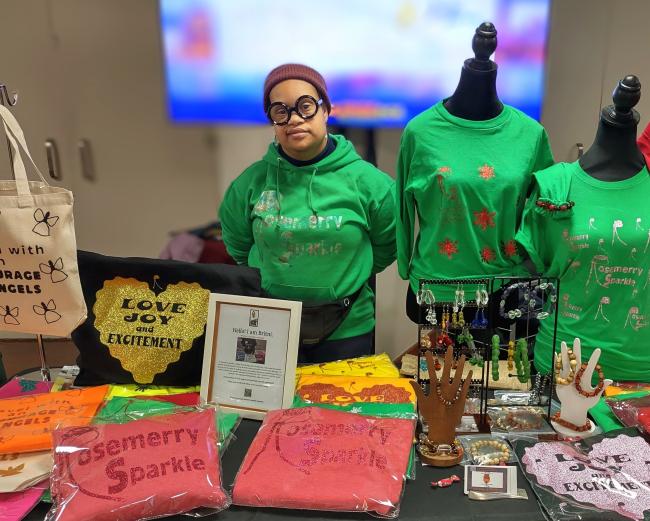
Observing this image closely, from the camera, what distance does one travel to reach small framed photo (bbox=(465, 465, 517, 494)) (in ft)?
3.23

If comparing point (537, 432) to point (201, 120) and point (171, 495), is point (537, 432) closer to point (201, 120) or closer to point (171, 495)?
point (171, 495)

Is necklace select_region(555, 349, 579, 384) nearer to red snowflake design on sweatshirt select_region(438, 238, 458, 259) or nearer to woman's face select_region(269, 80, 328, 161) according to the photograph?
red snowflake design on sweatshirt select_region(438, 238, 458, 259)

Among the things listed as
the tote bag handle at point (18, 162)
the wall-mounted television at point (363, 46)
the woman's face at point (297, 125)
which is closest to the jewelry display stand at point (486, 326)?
the woman's face at point (297, 125)

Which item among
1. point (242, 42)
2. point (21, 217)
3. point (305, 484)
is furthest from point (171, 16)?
point (305, 484)

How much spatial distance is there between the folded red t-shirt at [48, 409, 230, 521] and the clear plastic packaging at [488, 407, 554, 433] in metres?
0.58

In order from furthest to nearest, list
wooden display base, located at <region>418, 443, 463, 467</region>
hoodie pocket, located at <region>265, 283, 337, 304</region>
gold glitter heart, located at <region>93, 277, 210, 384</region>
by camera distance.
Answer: hoodie pocket, located at <region>265, 283, 337, 304</region>
gold glitter heart, located at <region>93, 277, 210, 384</region>
wooden display base, located at <region>418, 443, 463, 467</region>

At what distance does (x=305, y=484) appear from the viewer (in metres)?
0.96

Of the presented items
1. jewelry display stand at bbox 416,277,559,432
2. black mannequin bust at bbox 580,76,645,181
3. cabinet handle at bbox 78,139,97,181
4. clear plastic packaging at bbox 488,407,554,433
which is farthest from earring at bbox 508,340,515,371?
cabinet handle at bbox 78,139,97,181

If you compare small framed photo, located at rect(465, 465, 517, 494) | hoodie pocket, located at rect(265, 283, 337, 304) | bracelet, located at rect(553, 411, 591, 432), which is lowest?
small framed photo, located at rect(465, 465, 517, 494)

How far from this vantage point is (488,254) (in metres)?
1.42

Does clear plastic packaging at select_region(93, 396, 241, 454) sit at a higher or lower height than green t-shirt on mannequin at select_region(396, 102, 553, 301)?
lower

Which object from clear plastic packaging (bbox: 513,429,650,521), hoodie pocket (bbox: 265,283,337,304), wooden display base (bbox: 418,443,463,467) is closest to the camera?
clear plastic packaging (bbox: 513,429,650,521)

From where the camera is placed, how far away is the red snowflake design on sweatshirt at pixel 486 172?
1369 mm

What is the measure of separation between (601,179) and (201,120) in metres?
1.98
